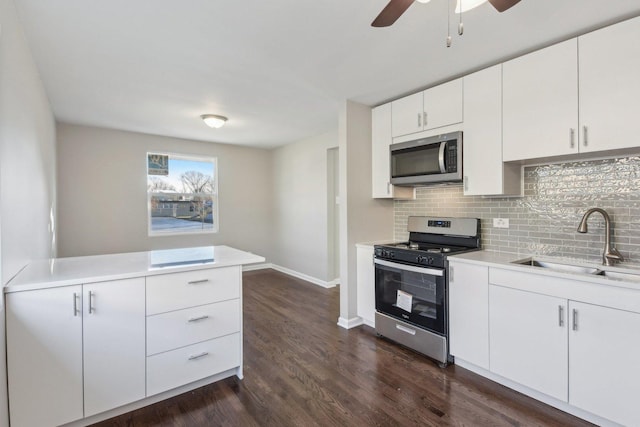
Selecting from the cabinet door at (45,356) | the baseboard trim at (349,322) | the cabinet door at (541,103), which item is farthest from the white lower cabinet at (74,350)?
the cabinet door at (541,103)

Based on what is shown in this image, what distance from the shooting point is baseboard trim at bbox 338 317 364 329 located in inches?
129

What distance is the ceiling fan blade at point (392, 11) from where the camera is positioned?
1.30 m

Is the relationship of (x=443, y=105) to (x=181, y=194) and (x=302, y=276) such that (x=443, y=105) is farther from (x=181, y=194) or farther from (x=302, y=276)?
(x=181, y=194)

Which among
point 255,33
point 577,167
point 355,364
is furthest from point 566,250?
point 255,33

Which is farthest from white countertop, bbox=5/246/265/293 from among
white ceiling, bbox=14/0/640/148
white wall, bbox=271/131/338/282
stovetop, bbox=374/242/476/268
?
white wall, bbox=271/131/338/282

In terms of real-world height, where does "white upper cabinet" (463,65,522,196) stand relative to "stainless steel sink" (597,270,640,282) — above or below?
above

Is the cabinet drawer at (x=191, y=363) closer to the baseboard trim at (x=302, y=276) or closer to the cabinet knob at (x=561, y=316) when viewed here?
the cabinet knob at (x=561, y=316)

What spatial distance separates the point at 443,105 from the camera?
2.71 meters

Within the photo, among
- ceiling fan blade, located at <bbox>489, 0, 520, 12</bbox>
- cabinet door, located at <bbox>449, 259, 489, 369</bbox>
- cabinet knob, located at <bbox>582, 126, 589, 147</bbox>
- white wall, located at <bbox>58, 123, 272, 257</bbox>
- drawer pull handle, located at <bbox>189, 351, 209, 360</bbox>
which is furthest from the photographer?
white wall, located at <bbox>58, 123, 272, 257</bbox>

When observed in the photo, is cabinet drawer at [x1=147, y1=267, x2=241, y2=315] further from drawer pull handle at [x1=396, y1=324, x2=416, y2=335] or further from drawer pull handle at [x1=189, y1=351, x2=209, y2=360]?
drawer pull handle at [x1=396, y1=324, x2=416, y2=335]

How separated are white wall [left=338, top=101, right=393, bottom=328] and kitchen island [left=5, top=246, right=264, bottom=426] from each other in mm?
1237

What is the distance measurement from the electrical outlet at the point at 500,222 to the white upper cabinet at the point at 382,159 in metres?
0.87

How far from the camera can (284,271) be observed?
5875 millimetres

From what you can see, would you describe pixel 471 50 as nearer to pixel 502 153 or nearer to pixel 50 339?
pixel 502 153
